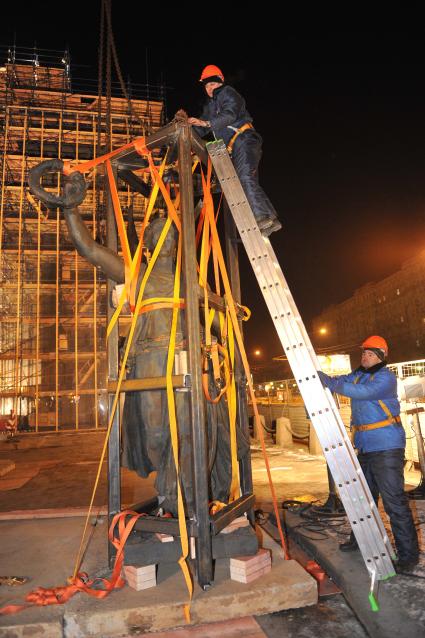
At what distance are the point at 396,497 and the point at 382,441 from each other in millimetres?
504

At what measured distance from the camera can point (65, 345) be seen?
83.7ft

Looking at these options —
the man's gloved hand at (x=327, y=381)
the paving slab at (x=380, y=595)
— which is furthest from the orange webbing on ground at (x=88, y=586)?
the man's gloved hand at (x=327, y=381)

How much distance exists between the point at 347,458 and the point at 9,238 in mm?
27282

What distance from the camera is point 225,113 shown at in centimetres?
389

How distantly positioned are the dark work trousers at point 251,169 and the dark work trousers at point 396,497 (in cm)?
256

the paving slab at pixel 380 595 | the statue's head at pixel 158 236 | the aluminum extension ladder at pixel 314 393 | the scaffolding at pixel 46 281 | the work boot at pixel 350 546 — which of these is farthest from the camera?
the scaffolding at pixel 46 281

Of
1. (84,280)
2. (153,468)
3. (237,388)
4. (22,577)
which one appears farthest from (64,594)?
(84,280)

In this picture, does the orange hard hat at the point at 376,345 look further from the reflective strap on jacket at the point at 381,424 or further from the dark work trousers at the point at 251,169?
the dark work trousers at the point at 251,169

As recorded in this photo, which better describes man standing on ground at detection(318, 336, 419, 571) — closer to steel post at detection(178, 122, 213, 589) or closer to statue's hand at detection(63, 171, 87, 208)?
steel post at detection(178, 122, 213, 589)

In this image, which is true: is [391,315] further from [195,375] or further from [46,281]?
[195,375]

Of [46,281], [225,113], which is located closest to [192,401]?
[225,113]

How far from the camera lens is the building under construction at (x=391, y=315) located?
140 ft

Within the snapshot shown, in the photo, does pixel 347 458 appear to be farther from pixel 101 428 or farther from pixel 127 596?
pixel 101 428

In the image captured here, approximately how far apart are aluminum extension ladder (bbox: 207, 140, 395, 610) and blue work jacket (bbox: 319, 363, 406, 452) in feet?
1.87
